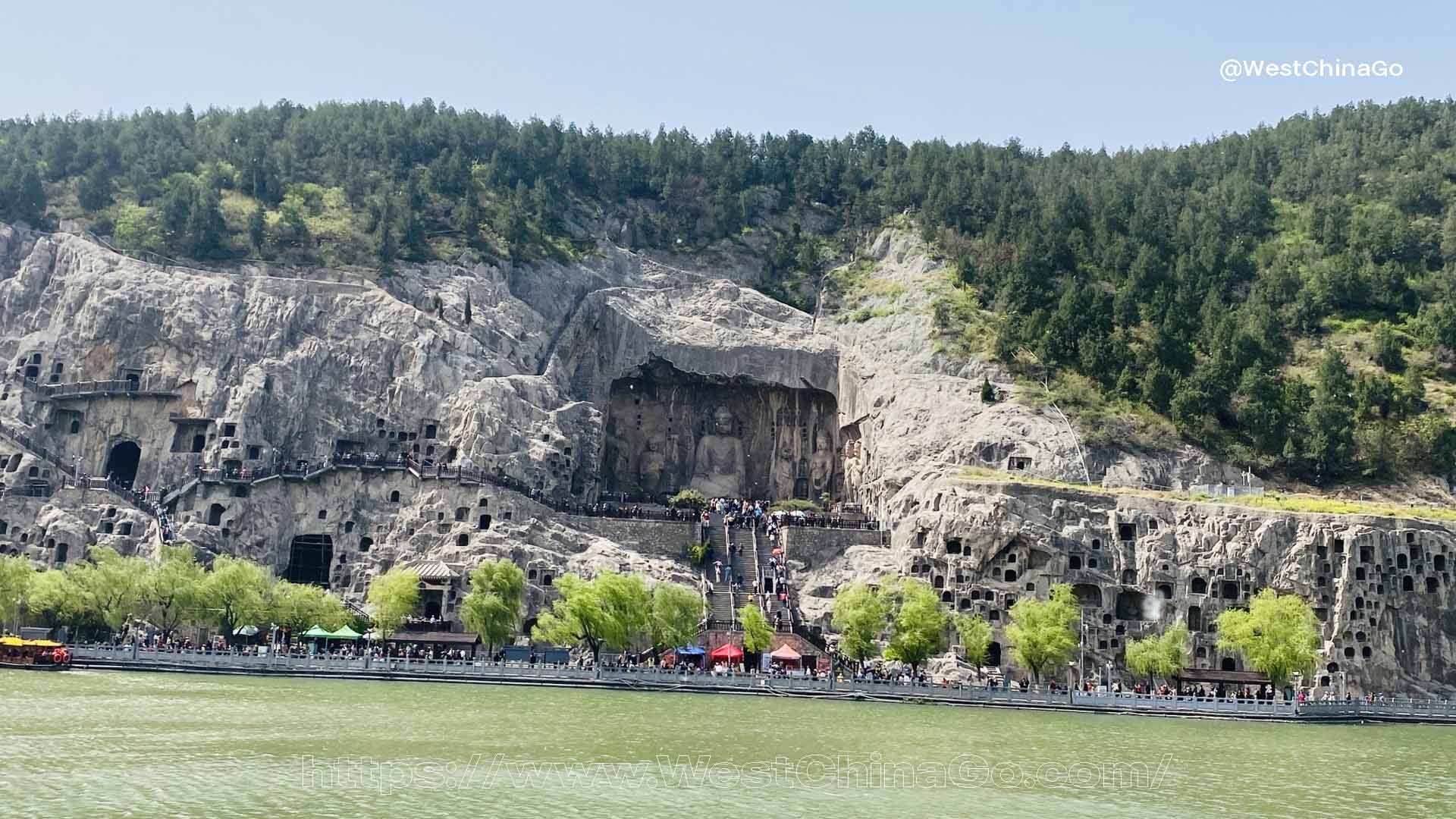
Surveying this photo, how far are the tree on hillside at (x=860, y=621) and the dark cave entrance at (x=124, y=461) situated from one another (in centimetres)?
5081

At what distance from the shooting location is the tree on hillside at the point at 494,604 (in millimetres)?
79750

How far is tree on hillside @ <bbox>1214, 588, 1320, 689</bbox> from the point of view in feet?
252

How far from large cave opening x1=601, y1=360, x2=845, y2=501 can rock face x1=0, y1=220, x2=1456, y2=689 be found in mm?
186

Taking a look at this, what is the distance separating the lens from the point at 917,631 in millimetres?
78938

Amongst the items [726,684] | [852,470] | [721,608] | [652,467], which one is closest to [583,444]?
[652,467]

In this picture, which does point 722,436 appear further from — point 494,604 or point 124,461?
point 124,461

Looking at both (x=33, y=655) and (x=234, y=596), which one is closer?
(x=33, y=655)

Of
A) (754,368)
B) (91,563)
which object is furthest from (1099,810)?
(754,368)

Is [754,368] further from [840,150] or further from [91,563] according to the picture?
[91,563]

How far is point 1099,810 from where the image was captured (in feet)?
130

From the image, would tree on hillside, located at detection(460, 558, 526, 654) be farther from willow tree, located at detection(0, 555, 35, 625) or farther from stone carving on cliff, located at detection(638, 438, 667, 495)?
stone carving on cliff, located at detection(638, 438, 667, 495)

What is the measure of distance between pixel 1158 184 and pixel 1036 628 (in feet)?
206

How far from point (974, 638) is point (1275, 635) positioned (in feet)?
50.8

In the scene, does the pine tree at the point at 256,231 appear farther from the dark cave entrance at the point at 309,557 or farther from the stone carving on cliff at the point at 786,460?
the stone carving on cliff at the point at 786,460
